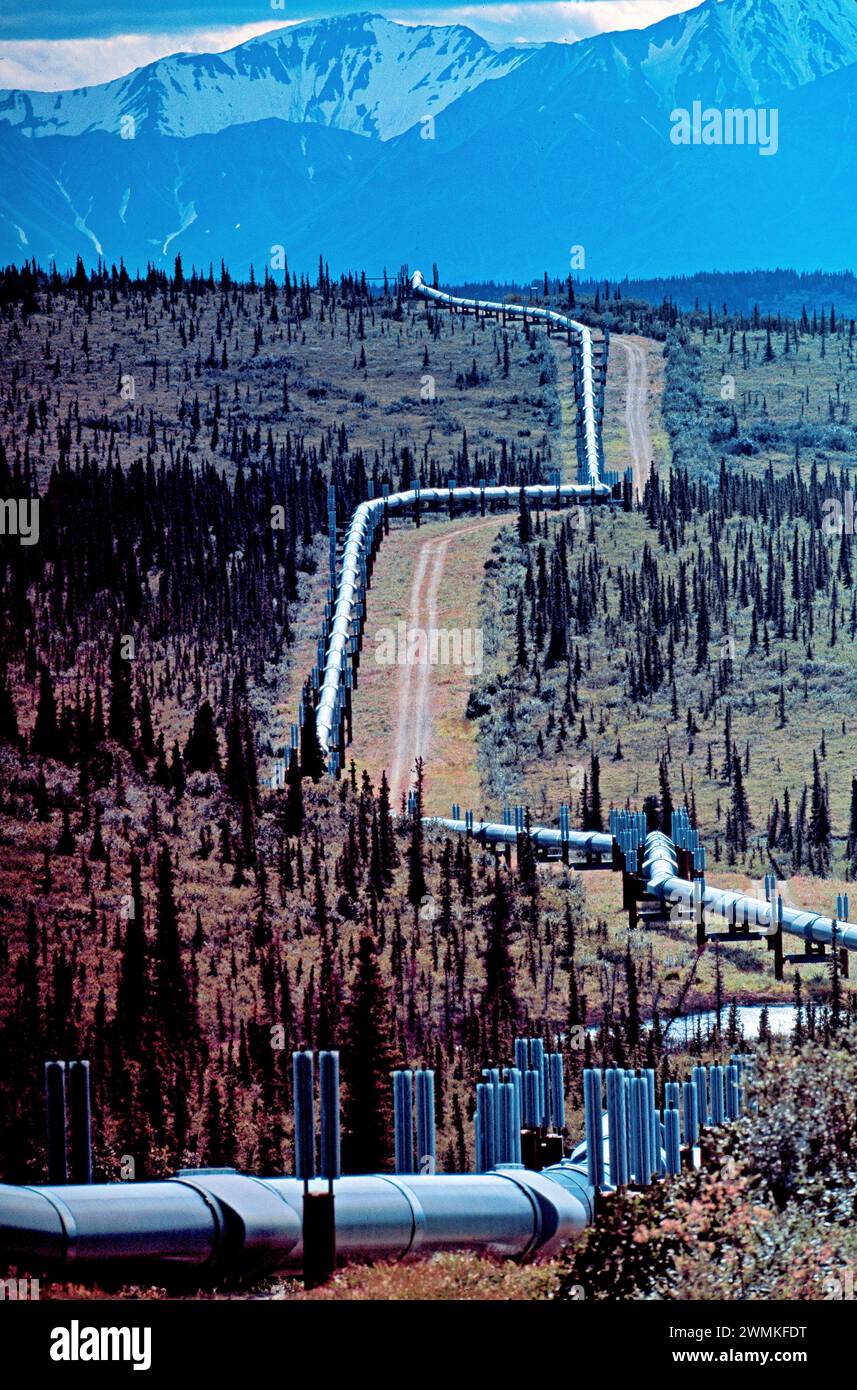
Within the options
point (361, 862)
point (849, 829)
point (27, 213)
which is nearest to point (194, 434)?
point (27, 213)

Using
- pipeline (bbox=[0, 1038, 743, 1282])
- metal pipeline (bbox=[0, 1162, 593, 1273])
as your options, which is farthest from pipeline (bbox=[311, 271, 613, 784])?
metal pipeline (bbox=[0, 1162, 593, 1273])

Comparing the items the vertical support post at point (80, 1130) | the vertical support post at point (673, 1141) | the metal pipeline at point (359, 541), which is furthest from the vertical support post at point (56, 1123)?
the metal pipeline at point (359, 541)

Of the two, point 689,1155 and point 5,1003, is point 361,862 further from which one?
point 689,1155

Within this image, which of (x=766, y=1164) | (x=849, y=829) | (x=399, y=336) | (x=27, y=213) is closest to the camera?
(x=766, y=1164)

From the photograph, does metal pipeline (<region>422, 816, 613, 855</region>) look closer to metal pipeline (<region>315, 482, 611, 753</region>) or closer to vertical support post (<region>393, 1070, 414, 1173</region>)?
metal pipeline (<region>315, 482, 611, 753</region>)

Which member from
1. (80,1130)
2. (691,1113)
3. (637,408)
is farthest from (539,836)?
(637,408)
